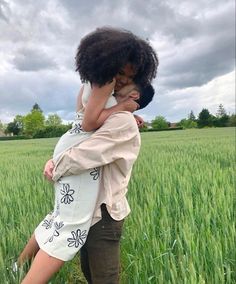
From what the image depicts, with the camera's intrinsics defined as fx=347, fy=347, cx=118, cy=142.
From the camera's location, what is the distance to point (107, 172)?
1.15 meters

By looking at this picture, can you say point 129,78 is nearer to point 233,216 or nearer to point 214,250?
point 214,250

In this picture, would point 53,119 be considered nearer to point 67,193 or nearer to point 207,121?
point 207,121

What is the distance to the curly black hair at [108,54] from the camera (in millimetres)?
1052

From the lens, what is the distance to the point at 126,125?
3.70 ft

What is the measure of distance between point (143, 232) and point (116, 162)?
0.67 meters

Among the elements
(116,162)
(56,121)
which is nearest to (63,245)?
(116,162)

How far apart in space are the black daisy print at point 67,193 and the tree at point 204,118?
53.1 metres

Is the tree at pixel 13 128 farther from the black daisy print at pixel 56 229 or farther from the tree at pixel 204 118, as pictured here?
the black daisy print at pixel 56 229

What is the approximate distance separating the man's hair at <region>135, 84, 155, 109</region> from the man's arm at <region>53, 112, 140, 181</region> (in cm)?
10

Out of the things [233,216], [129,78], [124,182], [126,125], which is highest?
[129,78]

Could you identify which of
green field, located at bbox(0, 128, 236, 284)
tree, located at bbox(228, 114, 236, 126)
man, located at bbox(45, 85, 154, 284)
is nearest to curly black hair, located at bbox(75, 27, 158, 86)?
man, located at bbox(45, 85, 154, 284)

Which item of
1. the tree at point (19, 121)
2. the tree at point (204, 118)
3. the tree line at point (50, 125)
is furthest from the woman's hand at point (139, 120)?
the tree at point (19, 121)

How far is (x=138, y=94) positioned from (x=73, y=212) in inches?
17.6

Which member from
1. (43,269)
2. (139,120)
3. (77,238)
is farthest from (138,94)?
(43,269)
